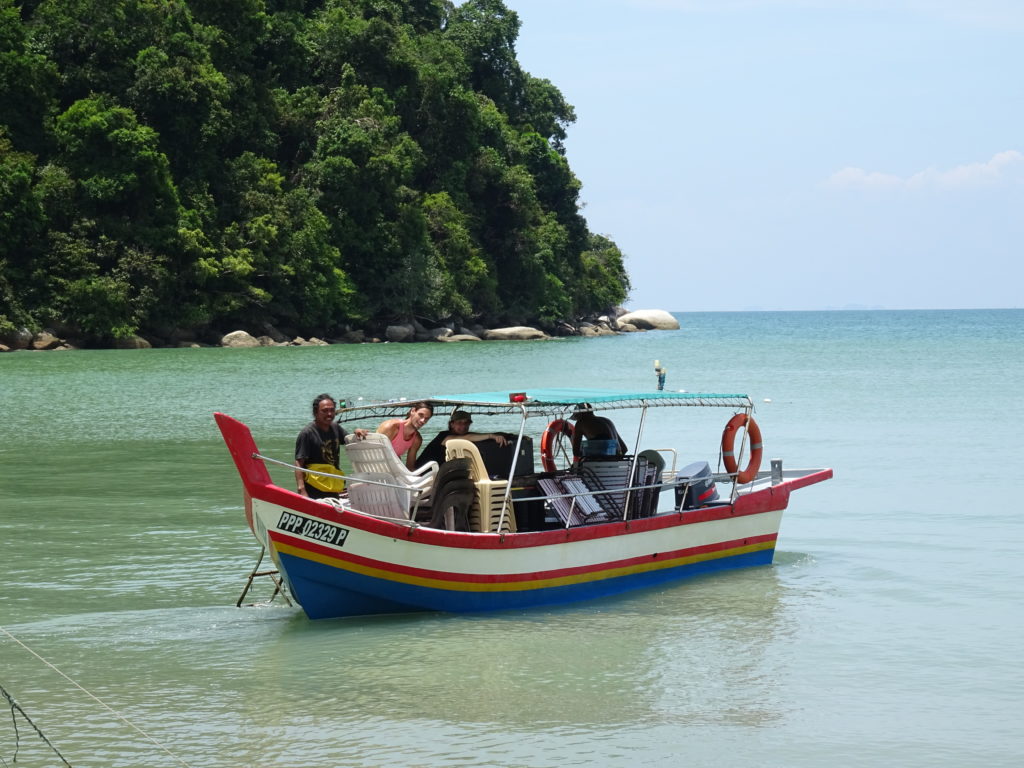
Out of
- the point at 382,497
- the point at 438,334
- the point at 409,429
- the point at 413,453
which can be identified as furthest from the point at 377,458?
the point at 438,334

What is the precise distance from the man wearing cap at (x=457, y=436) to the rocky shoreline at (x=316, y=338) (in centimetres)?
4820

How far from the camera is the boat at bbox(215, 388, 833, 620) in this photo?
10.9 m

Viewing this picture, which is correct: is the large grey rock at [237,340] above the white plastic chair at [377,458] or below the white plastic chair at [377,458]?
below

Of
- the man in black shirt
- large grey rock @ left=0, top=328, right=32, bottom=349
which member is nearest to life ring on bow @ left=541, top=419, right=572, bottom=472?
the man in black shirt

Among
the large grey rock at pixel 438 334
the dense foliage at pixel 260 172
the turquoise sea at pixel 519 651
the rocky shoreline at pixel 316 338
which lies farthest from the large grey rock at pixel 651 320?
the turquoise sea at pixel 519 651

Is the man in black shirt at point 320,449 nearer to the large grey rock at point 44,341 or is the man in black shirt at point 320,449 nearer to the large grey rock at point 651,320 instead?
the large grey rock at point 44,341

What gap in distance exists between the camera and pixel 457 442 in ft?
37.6

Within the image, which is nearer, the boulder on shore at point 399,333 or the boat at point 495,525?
the boat at point 495,525

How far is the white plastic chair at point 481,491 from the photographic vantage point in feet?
37.6

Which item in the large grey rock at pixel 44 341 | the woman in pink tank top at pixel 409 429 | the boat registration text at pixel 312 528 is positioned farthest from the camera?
the large grey rock at pixel 44 341

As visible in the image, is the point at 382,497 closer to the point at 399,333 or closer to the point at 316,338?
the point at 316,338

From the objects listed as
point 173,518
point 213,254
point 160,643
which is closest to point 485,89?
point 213,254

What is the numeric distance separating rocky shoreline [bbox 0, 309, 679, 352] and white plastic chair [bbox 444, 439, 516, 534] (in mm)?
49298

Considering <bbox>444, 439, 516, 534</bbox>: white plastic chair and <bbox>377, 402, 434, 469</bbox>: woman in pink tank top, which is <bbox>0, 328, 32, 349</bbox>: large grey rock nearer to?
<bbox>377, 402, 434, 469</bbox>: woman in pink tank top
